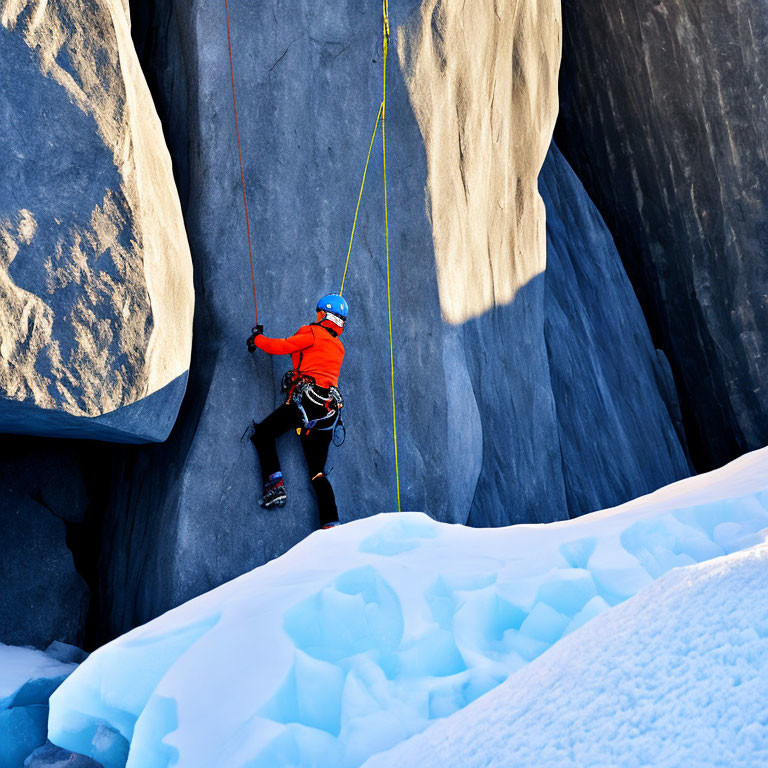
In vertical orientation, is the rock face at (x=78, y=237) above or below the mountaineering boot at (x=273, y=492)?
above

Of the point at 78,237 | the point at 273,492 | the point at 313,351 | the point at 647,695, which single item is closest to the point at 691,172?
the point at 313,351

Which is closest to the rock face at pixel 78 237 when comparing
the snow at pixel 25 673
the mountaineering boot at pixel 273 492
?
the mountaineering boot at pixel 273 492

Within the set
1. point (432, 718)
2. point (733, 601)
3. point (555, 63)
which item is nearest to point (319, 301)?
point (432, 718)

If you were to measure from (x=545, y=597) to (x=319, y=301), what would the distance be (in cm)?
298

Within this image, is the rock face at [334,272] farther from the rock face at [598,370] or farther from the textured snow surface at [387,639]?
the rock face at [598,370]

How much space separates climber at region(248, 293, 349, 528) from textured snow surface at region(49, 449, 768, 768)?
145 centimetres

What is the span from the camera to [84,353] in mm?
4160

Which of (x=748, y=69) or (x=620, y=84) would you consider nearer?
Result: (x=748, y=69)

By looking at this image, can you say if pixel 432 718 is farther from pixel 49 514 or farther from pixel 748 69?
pixel 748 69

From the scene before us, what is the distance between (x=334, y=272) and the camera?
19.8 ft

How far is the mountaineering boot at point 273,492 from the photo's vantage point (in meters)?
5.25

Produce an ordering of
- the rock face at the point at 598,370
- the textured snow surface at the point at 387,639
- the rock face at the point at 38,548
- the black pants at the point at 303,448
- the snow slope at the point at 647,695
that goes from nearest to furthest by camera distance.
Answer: the snow slope at the point at 647,695 < the textured snow surface at the point at 387,639 < the rock face at the point at 38,548 < the black pants at the point at 303,448 < the rock face at the point at 598,370

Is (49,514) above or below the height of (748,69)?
below

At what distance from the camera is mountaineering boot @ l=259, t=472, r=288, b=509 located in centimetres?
525
